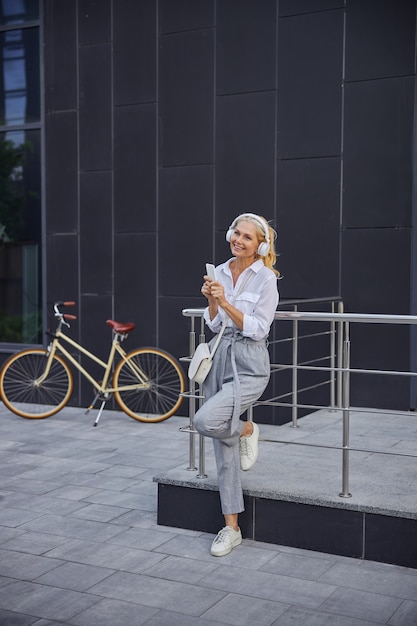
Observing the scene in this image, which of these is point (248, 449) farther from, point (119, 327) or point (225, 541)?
point (119, 327)

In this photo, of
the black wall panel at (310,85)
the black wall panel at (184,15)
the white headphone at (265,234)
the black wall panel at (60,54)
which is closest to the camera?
the white headphone at (265,234)

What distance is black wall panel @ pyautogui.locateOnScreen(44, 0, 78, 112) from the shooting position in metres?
9.84

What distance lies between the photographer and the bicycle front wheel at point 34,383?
9.31 meters

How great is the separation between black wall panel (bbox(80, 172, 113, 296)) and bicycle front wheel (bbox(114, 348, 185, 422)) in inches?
40.0

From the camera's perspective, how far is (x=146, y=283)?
9484 mm

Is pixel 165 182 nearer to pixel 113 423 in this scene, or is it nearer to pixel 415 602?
pixel 113 423

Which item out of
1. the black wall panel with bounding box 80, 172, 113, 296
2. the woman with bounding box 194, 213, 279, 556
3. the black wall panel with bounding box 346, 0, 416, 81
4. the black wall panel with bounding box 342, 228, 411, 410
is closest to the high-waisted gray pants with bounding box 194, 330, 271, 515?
the woman with bounding box 194, 213, 279, 556

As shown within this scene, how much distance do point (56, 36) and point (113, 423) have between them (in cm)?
447

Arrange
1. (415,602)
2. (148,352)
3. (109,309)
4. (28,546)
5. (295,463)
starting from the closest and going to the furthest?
(415,602) → (28,546) → (295,463) → (148,352) → (109,309)

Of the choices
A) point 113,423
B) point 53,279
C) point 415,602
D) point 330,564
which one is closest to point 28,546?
point 330,564

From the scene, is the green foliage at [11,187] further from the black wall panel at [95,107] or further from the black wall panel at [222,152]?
the black wall panel at [95,107]

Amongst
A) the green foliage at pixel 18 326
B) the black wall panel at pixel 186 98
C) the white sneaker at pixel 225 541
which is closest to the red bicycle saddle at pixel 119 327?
the green foliage at pixel 18 326

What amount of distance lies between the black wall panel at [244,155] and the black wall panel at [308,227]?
0.19 meters

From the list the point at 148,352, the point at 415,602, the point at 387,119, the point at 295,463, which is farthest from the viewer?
the point at 148,352
